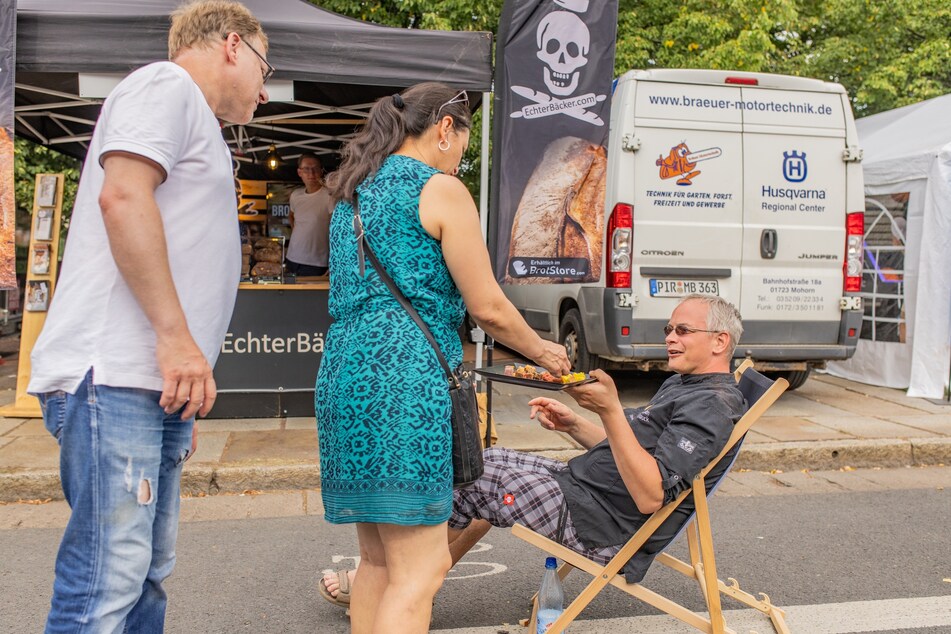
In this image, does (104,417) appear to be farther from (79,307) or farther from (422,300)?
(422,300)

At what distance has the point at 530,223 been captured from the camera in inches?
239

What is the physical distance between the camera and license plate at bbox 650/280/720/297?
7.33 metres

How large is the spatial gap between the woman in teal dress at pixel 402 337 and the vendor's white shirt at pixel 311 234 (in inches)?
227

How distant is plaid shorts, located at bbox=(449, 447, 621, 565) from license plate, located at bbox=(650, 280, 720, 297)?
4.41 meters

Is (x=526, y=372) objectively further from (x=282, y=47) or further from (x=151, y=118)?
(x=282, y=47)

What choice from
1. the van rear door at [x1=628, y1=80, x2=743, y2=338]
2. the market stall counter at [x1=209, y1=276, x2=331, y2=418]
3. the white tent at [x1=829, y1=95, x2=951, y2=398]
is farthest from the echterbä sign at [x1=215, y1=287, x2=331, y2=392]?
the white tent at [x1=829, y1=95, x2=951, y2=398]

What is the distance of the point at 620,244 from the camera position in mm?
7199

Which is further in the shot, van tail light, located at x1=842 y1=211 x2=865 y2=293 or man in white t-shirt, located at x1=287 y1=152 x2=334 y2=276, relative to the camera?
man in white t-shirt, located at x1=287 y1=152 x2=334 y2=276

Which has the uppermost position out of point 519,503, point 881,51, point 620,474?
point 881,51

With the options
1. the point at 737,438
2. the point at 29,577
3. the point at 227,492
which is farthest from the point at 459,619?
the point at 227,492

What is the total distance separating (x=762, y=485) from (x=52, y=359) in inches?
192

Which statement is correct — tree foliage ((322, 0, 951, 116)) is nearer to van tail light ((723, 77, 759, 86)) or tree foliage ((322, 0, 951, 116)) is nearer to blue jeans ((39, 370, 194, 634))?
van tail light ((723, 77, 759, 86))

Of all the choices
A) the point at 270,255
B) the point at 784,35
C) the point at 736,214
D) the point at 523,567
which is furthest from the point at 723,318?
the point at 784,35

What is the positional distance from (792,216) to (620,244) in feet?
5.35
